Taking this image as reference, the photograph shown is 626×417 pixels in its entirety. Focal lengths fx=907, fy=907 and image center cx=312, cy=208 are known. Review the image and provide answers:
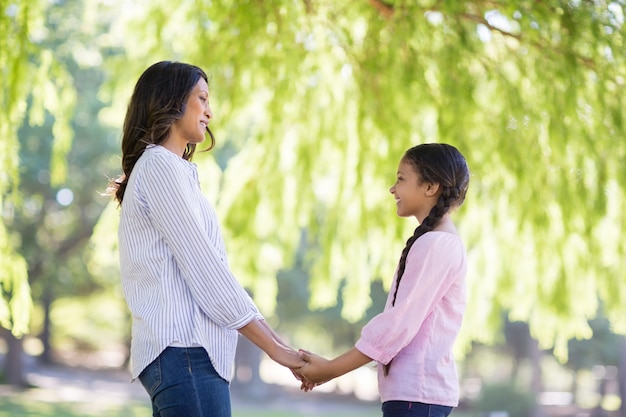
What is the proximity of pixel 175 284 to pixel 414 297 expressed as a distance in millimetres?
679

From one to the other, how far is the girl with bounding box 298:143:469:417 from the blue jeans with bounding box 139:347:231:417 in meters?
0.54

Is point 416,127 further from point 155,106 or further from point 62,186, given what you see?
point 62,186

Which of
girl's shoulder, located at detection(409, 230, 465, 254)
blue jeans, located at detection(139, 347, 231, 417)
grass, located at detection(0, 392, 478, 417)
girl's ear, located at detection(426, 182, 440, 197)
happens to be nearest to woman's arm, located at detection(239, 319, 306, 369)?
blue jeans, located at detection(139, 347, 231, 417)

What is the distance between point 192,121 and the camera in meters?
2.39

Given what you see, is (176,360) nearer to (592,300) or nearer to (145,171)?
(145,171)

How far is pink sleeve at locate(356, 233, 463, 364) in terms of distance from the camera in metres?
2.47

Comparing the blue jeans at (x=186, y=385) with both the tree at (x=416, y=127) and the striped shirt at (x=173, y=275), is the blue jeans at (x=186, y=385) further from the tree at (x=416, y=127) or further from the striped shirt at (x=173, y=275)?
the tree at (x=416, y=127)

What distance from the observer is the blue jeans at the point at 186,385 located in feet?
6.80

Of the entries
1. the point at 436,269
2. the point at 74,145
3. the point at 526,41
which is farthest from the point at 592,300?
the point at 74,145

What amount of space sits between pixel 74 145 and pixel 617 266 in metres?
14.6

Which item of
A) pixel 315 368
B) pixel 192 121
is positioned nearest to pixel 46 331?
pixel 315 368

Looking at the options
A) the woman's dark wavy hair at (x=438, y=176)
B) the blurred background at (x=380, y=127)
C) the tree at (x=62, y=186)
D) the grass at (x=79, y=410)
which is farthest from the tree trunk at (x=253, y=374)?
the woman's dark wavy hair at (x=438, y=176)

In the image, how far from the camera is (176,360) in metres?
2.10

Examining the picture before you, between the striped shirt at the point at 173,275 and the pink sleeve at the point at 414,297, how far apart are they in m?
0.43
